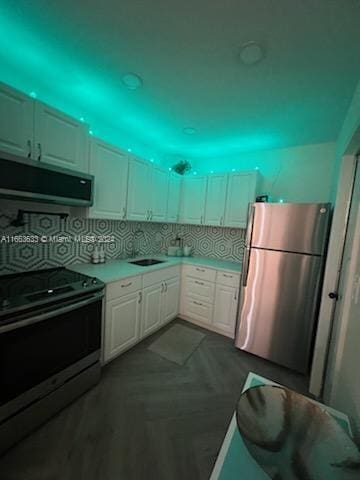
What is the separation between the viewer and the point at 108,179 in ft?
6.93

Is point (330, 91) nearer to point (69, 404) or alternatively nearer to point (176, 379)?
point (176, 379)

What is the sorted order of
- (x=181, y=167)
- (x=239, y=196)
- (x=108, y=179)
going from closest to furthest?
(x=108, y=179) → (x=239, y=196) → (x=181, y=167)

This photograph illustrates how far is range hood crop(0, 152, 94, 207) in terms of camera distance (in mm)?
1296

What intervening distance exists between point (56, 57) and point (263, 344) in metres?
3.16

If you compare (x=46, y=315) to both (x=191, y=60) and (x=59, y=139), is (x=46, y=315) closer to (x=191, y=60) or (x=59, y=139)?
(x=59, y=139)

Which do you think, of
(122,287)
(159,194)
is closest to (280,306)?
(122,287)

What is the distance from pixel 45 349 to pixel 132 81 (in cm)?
214

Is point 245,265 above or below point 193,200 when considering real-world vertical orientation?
below

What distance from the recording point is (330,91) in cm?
159

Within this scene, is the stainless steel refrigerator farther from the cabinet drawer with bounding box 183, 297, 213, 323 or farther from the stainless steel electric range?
the stainless steel electric range

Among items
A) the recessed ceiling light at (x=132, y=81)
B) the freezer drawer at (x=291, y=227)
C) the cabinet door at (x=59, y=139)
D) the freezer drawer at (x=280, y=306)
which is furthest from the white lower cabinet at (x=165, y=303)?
the recessed ceiling light at (x=132, y=81)

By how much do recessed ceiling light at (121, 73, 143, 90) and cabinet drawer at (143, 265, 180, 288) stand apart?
5.88ft

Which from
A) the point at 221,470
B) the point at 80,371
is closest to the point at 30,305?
the point at 80,371

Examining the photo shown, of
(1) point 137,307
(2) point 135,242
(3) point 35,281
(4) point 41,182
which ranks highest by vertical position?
(4) point 41,182
